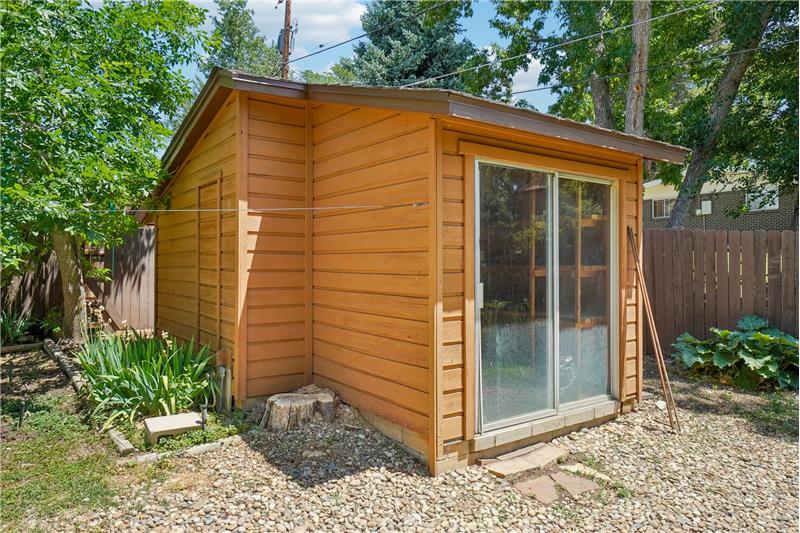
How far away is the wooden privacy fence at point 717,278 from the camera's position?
18.9 ft

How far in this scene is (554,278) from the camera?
154 inches

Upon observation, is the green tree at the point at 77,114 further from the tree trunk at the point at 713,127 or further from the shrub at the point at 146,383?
the tree trunk at the point at 713,127

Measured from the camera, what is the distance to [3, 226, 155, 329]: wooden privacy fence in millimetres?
7930

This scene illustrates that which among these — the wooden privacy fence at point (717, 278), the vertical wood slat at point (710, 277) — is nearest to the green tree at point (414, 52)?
the wooden privacy fence at point (717, 278)

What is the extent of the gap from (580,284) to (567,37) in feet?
30.4

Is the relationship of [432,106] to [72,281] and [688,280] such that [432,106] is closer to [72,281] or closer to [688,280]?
[688,280]

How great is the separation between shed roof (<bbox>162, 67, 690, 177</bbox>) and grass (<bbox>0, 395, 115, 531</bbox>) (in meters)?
2.96

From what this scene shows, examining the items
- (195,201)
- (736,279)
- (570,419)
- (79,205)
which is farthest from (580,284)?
(79,205)

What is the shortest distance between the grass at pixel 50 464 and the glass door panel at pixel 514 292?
2.58m

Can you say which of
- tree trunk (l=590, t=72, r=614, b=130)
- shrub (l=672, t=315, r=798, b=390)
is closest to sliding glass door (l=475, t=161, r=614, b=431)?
shrub (l=672, t=315, r=798, b=390)

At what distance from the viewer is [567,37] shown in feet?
37.2

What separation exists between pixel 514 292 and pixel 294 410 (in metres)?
1.93

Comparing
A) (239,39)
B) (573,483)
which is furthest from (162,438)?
(239,39)

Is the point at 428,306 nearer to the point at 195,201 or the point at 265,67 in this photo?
the point at 195,201
